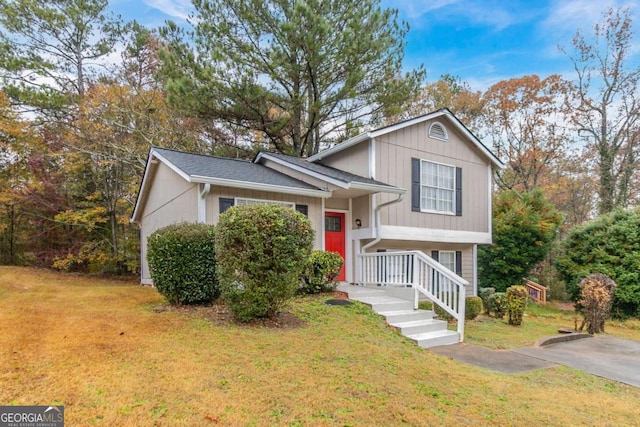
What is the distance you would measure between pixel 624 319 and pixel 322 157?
11.0 metres

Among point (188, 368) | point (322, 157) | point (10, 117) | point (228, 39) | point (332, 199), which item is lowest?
point (188, 368)

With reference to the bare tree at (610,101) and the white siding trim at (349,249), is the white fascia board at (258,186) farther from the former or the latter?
the bare tree at (610,101)

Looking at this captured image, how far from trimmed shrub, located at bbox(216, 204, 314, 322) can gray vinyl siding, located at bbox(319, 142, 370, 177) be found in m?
5.12

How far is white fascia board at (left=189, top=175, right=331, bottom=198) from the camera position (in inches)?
327

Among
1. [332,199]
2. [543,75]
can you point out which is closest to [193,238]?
[332,199]

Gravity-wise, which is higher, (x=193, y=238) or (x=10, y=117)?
(x=10, y=117)

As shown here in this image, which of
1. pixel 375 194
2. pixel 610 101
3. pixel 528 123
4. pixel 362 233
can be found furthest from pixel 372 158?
pixel 610 101

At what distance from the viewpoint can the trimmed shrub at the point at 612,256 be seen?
12.4 meters

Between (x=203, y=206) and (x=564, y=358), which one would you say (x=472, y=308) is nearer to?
(x=564, y=358)

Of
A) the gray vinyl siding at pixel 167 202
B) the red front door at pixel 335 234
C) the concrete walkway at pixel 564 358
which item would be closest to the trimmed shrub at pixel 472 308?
the concrete walkway at pixel 564 358

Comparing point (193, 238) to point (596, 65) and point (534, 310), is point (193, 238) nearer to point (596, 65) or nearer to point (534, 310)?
point (534, 310)

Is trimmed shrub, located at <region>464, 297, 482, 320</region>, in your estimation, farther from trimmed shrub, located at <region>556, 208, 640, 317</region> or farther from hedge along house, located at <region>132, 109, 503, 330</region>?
trimmed shrub, located at <region>556, 208, 640, 317</region>

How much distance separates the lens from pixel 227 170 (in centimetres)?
984

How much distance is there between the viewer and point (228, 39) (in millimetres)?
16375
